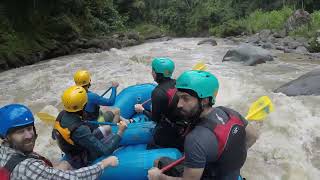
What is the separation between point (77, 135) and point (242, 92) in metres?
4.88

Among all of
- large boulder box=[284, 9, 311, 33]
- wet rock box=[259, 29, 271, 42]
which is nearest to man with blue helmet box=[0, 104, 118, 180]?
wet rock box=[259, 29, 271, 42]

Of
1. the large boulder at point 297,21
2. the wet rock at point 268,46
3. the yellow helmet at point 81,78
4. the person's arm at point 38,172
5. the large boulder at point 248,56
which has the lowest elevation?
the large boulder at point 297,21

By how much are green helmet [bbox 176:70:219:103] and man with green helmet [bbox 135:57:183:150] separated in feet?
4.37

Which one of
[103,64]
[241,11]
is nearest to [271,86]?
[103,64]

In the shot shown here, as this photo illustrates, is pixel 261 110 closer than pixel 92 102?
Yes

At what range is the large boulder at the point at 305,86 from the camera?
6946mm

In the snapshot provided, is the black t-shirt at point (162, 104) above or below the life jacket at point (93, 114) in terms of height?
above

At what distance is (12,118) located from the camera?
217 cm

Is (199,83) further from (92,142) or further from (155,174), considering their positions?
(92,142)

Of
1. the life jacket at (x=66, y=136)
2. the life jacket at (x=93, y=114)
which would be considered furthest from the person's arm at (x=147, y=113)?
the life jacket at (x=66, y=136)

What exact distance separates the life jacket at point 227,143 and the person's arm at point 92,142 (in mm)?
1189

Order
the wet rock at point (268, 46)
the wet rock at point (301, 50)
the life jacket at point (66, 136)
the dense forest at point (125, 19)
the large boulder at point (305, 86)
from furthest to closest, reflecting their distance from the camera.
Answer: the wet rock at point (268, 46)
the dense forest at point (125, 19)
the wet rock at point (301, 50)
the large boulder at point (305, 86)
the life jacket at point (66, 136)

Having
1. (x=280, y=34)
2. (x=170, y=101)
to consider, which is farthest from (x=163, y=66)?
(x=280, y=34)

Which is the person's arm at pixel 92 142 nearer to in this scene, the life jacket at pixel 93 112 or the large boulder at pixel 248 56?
the life jacket at pixel 93 112
